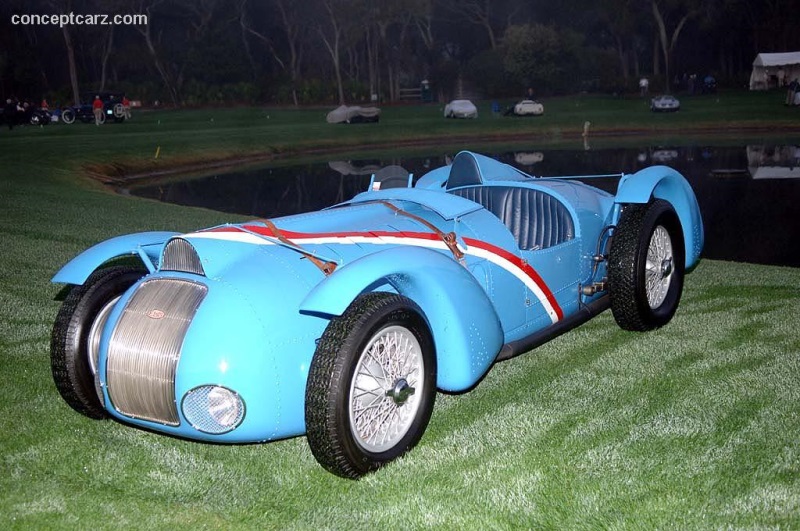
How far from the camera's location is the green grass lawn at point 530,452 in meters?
3.30

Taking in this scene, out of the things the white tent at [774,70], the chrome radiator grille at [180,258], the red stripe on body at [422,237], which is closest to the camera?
the chrome radiator grille at [180,258]

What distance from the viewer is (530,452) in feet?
12.5

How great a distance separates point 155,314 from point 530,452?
180 cm

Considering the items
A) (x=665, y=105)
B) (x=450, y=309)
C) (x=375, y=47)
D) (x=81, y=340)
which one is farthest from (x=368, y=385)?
(x=375, y=47)

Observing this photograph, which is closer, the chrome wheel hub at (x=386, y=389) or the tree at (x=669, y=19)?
the chrome wheel hub at (x=386, y=389)

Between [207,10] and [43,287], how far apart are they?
194 feet

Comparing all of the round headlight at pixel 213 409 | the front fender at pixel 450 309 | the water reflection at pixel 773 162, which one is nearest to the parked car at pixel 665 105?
the water reflection at pixel 773 162

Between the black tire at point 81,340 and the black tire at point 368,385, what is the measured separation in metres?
1.35

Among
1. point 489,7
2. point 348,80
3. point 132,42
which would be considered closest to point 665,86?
point 489,7

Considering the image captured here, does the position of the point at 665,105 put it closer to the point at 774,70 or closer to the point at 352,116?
the point at 774,70

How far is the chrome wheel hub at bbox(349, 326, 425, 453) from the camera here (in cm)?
355

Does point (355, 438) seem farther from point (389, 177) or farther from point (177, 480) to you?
point (389, 177)

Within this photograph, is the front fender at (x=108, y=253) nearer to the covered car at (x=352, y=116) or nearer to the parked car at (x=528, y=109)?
the covered car at (x=352, y=116)

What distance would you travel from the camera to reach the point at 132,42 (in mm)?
61438
